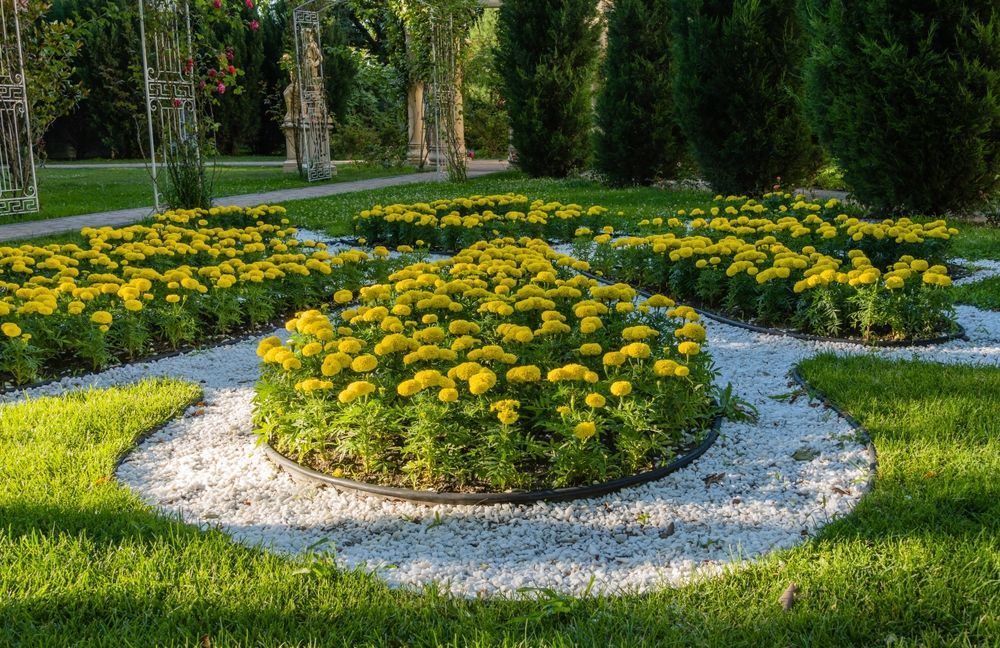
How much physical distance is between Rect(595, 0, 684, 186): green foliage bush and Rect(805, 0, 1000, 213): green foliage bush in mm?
4800

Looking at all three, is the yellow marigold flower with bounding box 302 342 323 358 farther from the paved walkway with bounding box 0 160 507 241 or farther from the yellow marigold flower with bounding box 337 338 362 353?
the paved walkway with bounding box 0 160 507 241

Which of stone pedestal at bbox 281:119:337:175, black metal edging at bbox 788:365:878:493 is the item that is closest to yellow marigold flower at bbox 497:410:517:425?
black metal edging at bbox 788:365:878:493

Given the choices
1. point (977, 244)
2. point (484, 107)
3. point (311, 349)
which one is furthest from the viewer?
point (484, 107)

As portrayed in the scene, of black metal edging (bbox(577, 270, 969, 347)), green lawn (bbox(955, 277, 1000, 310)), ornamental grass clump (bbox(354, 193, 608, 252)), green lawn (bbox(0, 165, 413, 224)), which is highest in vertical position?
green lawn (bbox(0, 165, 413, 224))

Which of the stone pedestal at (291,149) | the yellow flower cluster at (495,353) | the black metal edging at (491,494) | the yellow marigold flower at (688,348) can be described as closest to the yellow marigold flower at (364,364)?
the yellow flower cluster at (495,353)

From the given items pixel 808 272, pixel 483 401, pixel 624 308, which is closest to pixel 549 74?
pixel 808 272

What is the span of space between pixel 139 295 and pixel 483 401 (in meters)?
3.08

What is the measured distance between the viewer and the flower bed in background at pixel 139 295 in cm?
489

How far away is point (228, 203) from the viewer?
13086 millimetres

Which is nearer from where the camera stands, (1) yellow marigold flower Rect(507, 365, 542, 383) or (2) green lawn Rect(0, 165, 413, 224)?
(1) yellow marigold flower Rect(507, 365, 542, 383)

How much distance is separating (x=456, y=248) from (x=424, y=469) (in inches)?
232

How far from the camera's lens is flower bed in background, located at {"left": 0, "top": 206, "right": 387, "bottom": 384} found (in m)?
4.89

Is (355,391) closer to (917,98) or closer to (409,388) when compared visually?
(409,388)

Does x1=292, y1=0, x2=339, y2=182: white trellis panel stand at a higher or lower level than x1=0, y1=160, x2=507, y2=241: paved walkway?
higher
